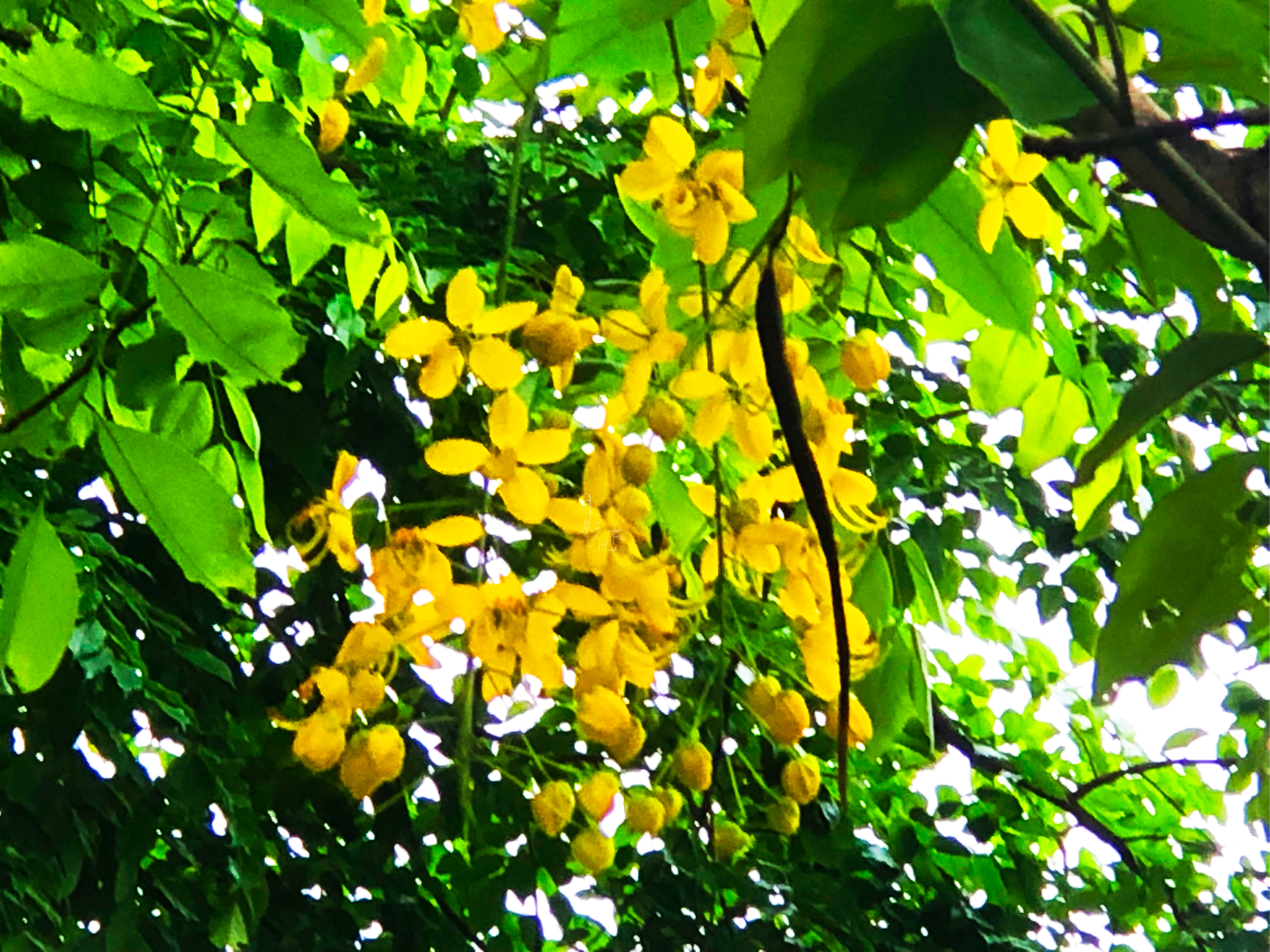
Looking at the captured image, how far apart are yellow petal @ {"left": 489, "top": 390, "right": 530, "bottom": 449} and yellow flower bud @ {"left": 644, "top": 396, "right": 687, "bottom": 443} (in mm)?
41

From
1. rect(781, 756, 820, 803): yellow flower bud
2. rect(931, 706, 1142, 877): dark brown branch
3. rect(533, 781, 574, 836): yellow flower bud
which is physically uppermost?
rect(931, 706, 1142, 877): dark brown branch

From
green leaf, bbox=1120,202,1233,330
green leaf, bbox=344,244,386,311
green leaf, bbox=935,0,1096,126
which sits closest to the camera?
green leaf, bbox=935,0,1096,126

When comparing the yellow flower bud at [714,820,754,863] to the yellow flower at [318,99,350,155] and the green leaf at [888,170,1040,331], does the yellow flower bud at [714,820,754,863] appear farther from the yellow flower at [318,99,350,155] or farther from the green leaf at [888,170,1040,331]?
the yellow flower at [318,99,350,155]

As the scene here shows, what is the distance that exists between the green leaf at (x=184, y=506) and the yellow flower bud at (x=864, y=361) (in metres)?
0.20

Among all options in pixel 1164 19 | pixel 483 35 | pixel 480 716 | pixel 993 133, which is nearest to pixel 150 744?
pixel 480 716

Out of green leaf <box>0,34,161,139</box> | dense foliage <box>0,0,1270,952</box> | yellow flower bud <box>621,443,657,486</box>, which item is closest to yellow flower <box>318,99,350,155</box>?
dense foliage <box>0,0,1270,952</box>

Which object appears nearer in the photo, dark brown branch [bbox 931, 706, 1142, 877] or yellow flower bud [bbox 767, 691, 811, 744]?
yellow flower bud [bbox 767, 691, 811, 744]

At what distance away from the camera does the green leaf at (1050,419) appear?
1.65 feet

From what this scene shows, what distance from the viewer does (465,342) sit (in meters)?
0.44

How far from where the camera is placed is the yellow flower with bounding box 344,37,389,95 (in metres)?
0.48

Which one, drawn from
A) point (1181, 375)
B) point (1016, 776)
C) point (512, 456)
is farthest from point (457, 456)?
point (1016, 776)

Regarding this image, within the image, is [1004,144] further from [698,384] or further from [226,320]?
A: [226,320]

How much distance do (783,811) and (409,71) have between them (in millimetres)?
445

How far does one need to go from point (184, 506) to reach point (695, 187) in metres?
0.18
